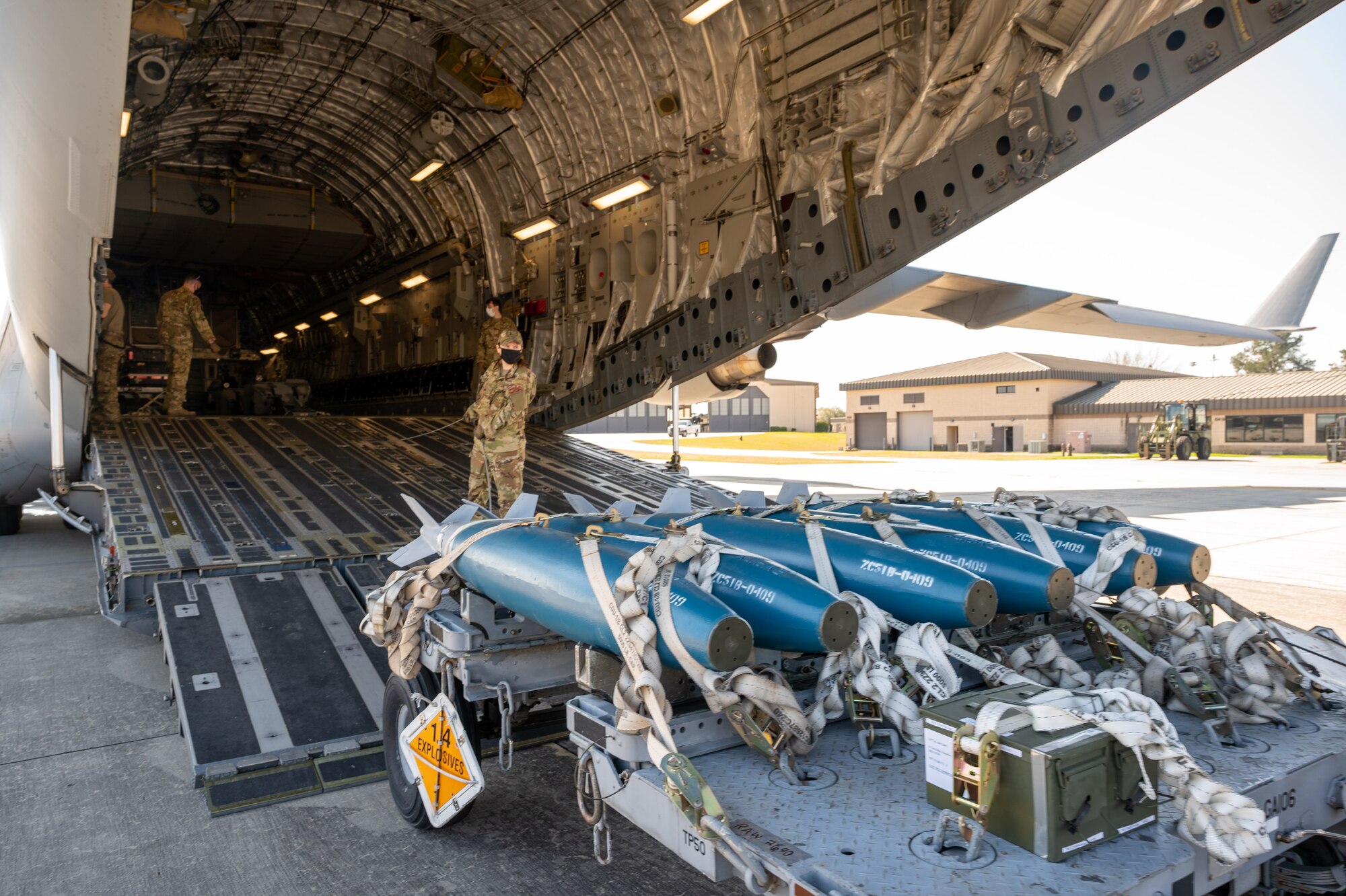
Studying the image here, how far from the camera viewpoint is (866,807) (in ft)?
7.48

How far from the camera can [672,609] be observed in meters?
2.69

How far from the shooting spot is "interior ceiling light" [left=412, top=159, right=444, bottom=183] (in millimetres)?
14195

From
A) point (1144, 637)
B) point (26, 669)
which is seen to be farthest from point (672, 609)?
point (26, 669)

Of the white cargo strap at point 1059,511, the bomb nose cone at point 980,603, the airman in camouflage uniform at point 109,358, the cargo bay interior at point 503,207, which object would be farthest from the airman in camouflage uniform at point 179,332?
the bomb nose cone at point 980,603

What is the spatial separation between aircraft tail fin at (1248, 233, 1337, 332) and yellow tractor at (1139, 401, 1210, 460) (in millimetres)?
→ 9185

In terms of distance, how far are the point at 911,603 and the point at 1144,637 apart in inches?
35.3

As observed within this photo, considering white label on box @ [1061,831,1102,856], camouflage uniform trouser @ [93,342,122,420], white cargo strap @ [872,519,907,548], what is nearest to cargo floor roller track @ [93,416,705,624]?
camouflage uniform trouser @ [93,342,122,420]

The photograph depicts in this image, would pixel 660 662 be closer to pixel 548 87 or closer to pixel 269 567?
pixel 269 567

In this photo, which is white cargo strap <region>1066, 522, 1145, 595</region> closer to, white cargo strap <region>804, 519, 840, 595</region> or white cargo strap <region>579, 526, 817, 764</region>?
white cargo strap <region>804, 519, 840, 595</region>

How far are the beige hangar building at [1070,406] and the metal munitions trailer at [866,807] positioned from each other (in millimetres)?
42333

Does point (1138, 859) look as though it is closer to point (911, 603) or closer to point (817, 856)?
point (817, 856)

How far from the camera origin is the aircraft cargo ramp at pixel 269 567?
4406 mm

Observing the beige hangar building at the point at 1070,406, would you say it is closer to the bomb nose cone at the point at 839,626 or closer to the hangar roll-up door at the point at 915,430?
the hangar roll-up door at the point at 915,430

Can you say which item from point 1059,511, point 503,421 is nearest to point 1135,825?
point 1059,511
